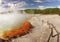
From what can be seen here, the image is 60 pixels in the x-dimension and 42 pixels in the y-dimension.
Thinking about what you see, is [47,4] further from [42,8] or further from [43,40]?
[43,40]

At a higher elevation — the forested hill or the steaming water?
the forested hill

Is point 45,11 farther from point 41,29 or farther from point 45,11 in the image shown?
point 41,29

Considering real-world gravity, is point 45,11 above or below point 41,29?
above

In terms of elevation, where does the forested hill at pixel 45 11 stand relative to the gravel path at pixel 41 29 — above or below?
above

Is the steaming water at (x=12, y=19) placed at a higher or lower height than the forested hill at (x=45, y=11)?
lower

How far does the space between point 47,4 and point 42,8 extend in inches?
2.1

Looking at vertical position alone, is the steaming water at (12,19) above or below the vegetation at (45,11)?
below

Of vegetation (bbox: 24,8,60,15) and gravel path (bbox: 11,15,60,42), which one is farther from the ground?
vegetation (bbox: 24,8,60,15)

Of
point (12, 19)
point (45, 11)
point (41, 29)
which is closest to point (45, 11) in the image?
point (45, 11)

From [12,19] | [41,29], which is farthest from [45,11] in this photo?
[12,19]

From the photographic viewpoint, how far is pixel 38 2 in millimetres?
1012

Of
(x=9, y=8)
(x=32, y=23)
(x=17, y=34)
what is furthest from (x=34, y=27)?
(x=9, y=8)

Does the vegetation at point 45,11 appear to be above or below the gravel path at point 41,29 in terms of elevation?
above

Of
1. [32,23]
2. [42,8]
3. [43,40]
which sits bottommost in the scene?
[43,40]
